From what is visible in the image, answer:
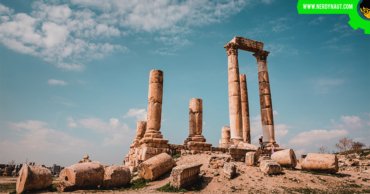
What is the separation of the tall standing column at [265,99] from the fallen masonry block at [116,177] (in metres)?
13.1

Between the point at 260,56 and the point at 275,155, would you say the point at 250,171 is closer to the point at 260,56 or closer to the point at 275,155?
the point at 275,155

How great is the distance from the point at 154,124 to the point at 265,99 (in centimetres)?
1036

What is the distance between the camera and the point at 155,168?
1243 cm

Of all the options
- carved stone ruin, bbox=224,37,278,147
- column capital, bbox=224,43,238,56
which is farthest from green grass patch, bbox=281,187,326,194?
column capital, bbox=224,43,238,56

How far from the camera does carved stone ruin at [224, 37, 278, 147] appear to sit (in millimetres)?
20891

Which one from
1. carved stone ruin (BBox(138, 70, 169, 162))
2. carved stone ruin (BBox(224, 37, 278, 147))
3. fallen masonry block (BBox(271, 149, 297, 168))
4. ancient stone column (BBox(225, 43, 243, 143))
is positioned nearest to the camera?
fallen masonry block (BBox(271, 149, 297, 168))

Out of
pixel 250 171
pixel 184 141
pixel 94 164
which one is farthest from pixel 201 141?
pixel 94 164

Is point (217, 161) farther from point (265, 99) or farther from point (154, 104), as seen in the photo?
point (265, 99)

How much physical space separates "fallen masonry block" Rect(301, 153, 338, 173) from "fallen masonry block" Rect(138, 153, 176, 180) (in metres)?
7.18

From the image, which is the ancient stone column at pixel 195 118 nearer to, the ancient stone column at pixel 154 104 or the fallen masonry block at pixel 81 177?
the ancient stone column at pixel 154 104

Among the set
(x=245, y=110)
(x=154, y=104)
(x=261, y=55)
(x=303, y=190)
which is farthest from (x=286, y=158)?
(x=261, y=55)

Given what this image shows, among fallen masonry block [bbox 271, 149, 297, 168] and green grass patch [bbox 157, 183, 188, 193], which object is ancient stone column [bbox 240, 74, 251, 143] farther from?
green grass patch [bbox 157, 183, 188, 193]

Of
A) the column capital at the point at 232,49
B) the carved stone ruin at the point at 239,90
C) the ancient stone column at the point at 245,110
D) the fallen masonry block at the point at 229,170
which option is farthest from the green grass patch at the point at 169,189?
the column capital at the point at 232,49

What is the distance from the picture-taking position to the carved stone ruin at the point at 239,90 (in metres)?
20.9
